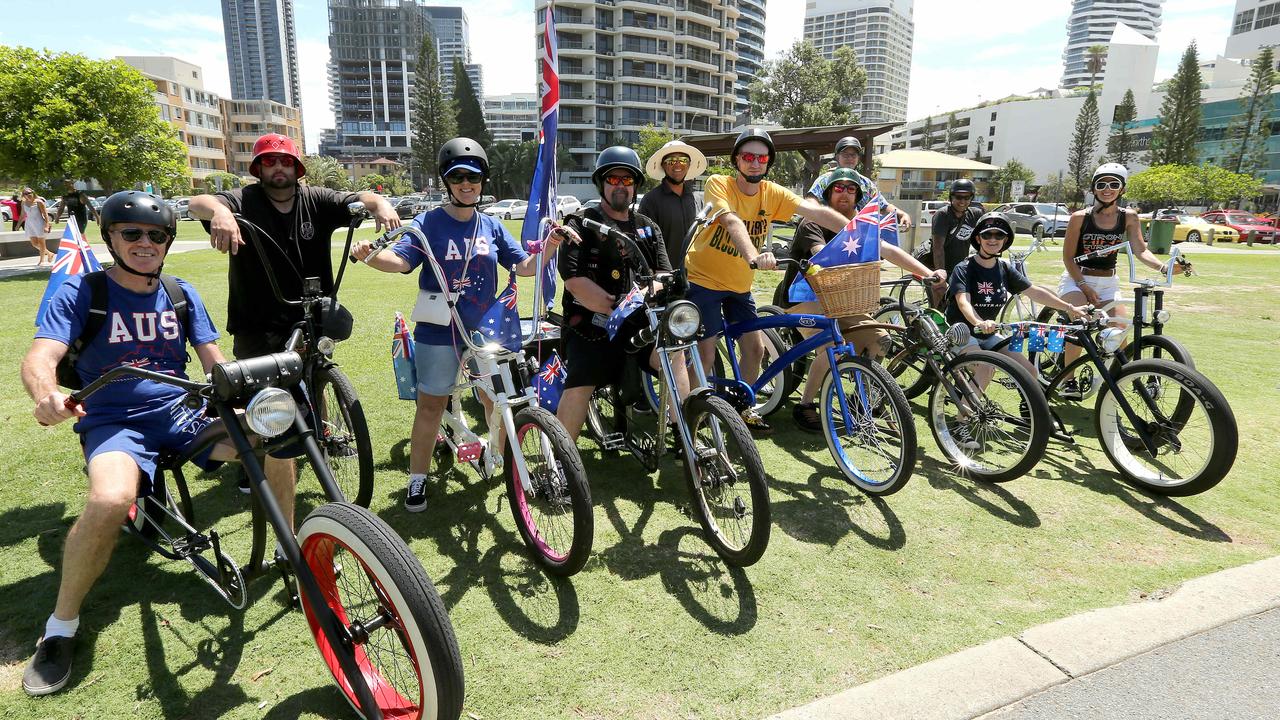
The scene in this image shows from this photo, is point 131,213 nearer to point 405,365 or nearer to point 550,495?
point 405,365

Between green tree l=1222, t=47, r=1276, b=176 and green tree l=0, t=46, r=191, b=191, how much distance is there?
81543mm

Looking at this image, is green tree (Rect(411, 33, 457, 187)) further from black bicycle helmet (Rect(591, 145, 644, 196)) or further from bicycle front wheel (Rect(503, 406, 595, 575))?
bicycle front wheel (Rect(503, 406, 595, 575))

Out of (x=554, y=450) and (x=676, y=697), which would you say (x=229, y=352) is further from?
(x=676, y=697)

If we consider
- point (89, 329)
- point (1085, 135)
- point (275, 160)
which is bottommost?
point (89, 329)

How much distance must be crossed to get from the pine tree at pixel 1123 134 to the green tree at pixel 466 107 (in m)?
71.7

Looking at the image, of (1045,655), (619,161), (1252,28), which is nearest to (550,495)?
(619,161)

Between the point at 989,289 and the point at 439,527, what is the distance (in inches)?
178

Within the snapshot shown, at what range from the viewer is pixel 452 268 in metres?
3.71

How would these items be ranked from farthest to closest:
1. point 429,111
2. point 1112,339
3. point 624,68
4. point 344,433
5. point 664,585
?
point 624,68, point 429,111, point 1112,339, point 344,433, point 664,585

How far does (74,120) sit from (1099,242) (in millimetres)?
17168

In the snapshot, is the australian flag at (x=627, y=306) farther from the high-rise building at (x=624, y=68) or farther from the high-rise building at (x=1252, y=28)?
the high-rise building at (x=1252, y=28)

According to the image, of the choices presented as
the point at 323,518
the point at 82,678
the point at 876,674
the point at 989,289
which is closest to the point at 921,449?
the point at 989,289

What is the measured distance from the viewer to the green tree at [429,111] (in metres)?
67.9

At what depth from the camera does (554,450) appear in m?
3.05
